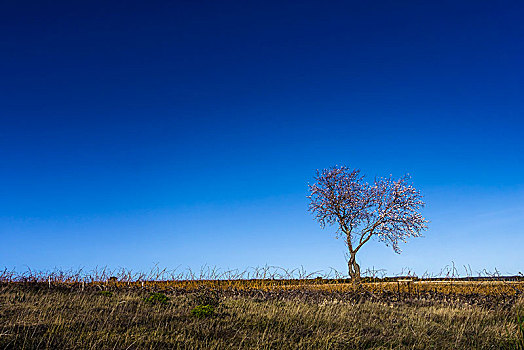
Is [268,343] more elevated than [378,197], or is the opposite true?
[378,197]

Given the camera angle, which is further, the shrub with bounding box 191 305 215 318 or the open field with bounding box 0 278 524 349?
the shrub with bounding box 191 305 215 318

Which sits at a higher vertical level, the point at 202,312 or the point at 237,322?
the point at 202,312

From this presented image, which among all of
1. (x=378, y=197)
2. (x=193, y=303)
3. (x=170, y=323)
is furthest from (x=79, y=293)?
(x=378, y=197)

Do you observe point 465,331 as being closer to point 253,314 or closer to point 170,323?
point 253,314

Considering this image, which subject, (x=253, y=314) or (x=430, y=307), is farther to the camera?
(x=430, y=307)

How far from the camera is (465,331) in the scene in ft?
28.2

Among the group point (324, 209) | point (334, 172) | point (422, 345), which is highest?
Answer: point (334, 172)

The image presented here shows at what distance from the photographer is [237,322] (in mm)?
8352

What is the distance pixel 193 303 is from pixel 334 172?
24835 millimetres

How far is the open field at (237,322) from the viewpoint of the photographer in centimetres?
661

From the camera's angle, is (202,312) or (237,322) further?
(202,312)

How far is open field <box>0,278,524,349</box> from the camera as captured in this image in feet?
21.7

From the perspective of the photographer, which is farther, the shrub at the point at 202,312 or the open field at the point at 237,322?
the shrub at the point at 202,312

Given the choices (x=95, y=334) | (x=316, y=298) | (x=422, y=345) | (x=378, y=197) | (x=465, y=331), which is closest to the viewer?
(x=95, y=334)
